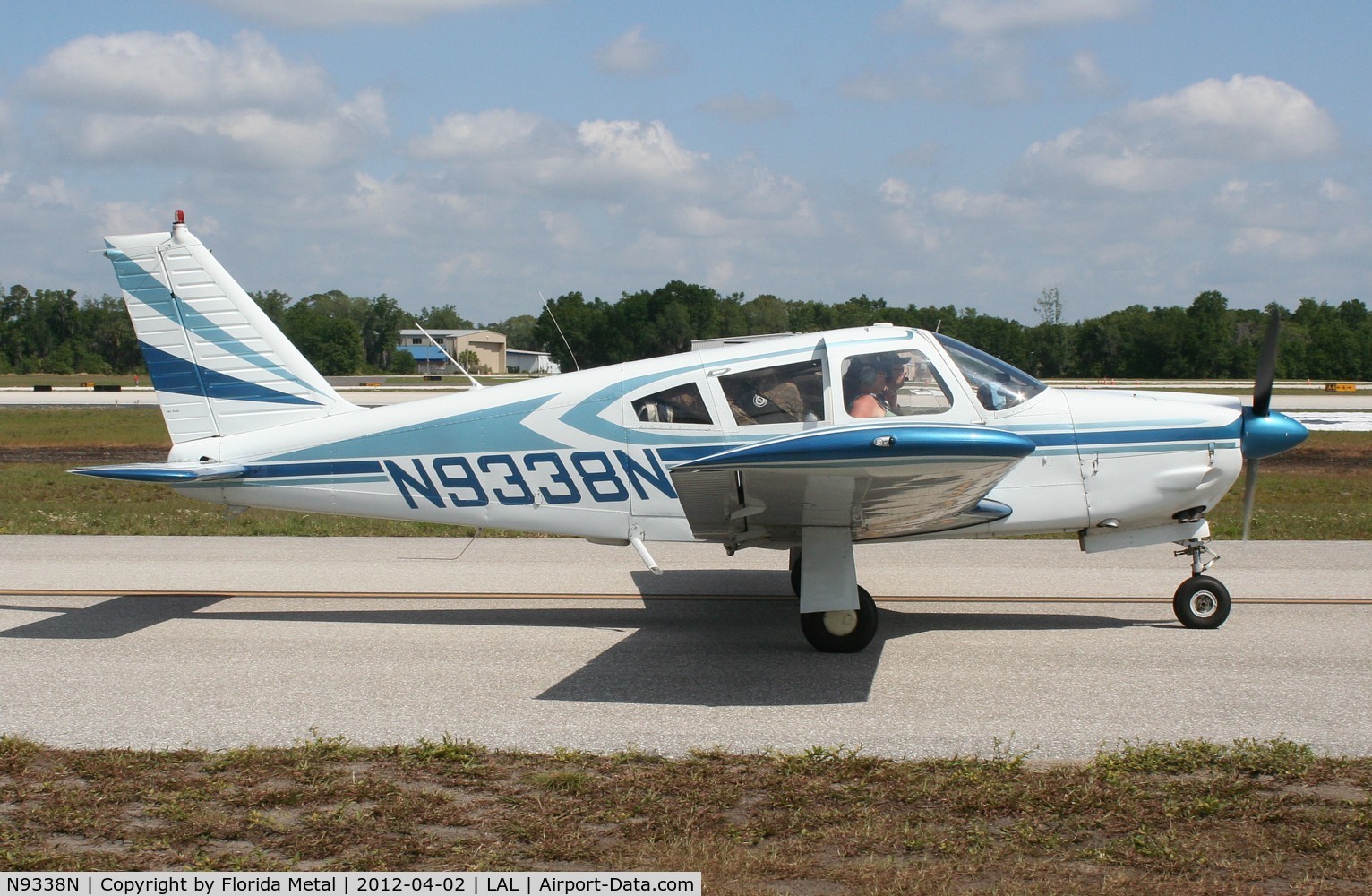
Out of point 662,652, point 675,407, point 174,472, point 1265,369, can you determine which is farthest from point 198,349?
point 1265,369

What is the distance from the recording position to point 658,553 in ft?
38.8

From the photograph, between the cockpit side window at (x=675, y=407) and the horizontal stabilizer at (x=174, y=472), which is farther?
the horizontal stabilizer at (x=174, y=472)

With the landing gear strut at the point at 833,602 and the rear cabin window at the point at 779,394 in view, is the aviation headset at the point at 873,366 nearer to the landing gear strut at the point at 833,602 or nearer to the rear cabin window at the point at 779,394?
the rear cabin window at the point at 779,394

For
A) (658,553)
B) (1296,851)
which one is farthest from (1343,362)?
(1296,851)

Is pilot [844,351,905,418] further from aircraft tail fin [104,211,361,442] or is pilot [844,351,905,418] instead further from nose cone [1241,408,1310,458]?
aircraft tail fin [104,211,361,442]

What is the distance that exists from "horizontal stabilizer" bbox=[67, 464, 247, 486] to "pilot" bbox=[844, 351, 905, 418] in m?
4.67

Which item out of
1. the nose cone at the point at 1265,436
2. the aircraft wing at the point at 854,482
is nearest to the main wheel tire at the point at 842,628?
the aircraft wing at the point at 854,482

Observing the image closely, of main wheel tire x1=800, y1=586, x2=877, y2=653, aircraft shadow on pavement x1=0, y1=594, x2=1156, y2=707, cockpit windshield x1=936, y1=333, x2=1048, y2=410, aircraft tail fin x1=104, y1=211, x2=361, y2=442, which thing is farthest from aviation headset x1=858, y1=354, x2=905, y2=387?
aircraft tail fin x1=104, y1=211, x2=361, y2=442

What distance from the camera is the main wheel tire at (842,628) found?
770 cm

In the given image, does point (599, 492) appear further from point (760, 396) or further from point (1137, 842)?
point (1137, 842)

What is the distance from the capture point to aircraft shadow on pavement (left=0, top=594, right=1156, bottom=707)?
6.89m

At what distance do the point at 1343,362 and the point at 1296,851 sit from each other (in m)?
76.7

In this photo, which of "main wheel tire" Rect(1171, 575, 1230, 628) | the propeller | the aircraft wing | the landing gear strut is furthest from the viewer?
"main wheel tire" Rect(1171, 575, 1230, 628)

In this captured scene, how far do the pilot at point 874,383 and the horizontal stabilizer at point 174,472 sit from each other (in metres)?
4.67
